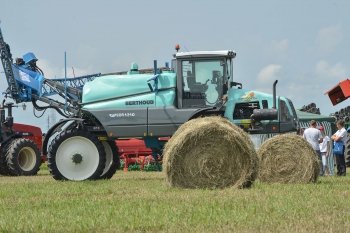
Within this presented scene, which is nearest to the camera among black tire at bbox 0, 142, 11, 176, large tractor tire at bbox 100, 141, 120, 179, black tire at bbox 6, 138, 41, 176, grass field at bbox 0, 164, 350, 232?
grass field at bbox 0, 164, 350, 232

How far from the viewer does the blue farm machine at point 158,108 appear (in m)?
15.7

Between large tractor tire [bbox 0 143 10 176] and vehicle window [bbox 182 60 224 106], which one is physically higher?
vehicle window [bbox 182 60 224 106]

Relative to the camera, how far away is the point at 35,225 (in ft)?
24.0

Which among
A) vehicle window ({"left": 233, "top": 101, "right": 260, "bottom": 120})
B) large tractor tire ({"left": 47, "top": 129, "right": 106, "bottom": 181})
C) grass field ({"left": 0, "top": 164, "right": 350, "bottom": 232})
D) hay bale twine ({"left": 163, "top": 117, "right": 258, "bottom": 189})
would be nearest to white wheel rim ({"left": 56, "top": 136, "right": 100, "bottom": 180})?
large tractor tire ({"left": 47, "top": 129, "right": 106, "bottom": 181})

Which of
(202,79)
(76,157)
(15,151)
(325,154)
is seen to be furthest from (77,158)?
(325,154)

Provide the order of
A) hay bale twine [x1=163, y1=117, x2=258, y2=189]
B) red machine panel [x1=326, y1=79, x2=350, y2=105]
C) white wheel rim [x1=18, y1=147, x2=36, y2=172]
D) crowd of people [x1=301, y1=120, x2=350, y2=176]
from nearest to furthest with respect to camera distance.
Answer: hay bale twine [x1=163, y1=117, x2=258, y2=189] < crowd of people [x1=301, y1=120, x2=350, y2=176] < red machine panel [x1=326, y1=79, x2=350, y2=105] < white wheel rim [x1=18, y1=147, x2=36, y2=172]

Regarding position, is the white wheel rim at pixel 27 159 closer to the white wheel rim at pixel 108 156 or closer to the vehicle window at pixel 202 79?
the white wheel rim at pixel 108 156

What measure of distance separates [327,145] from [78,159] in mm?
7307

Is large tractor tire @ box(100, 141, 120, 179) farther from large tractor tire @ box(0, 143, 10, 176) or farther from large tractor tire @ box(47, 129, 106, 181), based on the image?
large tractor tire @ box(0, 143, 10, 176)

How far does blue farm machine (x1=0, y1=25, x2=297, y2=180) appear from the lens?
15.7m

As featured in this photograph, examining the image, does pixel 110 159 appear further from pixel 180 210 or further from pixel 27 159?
pixel 180 210

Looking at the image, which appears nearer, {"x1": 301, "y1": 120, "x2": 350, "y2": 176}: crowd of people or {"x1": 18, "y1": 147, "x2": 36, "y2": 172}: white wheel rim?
{"x1": 301, "y1": 120, "x2": 350, "y2": 176}: crowd of people

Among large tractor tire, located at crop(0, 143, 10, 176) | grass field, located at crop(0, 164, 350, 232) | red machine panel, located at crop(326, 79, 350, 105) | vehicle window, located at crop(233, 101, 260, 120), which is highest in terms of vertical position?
red machine panel, located at crop(326, 79, 350, 105)

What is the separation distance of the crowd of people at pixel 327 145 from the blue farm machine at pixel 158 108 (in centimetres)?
143
